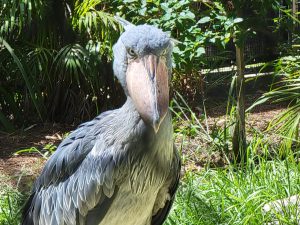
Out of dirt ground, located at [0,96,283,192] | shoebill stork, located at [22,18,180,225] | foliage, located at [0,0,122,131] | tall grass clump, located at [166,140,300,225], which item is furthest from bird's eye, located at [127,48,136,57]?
foliage, located at [0,0,122,131]

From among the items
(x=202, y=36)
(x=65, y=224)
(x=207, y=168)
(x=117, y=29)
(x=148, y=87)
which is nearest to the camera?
(x=148, y=87)

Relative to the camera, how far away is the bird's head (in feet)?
7.40

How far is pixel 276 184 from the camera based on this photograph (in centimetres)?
389

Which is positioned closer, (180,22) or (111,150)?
(111,150)

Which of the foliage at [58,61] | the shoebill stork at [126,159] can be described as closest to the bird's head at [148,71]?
the shoebill stork at [126,159]

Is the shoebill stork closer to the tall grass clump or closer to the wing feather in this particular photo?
the wing feather

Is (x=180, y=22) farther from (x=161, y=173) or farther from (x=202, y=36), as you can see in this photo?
(x=161, y=173)

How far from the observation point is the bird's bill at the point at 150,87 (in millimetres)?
2242

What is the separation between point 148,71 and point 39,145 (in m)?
3.45

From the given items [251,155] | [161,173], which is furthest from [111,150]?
[251,155]

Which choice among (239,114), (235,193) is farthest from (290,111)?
(235,193)

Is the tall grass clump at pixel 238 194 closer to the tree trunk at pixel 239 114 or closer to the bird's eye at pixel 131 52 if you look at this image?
the tree trunk at pixel 239 114

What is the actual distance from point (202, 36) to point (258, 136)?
1.11 meters

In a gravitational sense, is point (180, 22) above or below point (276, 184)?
above
